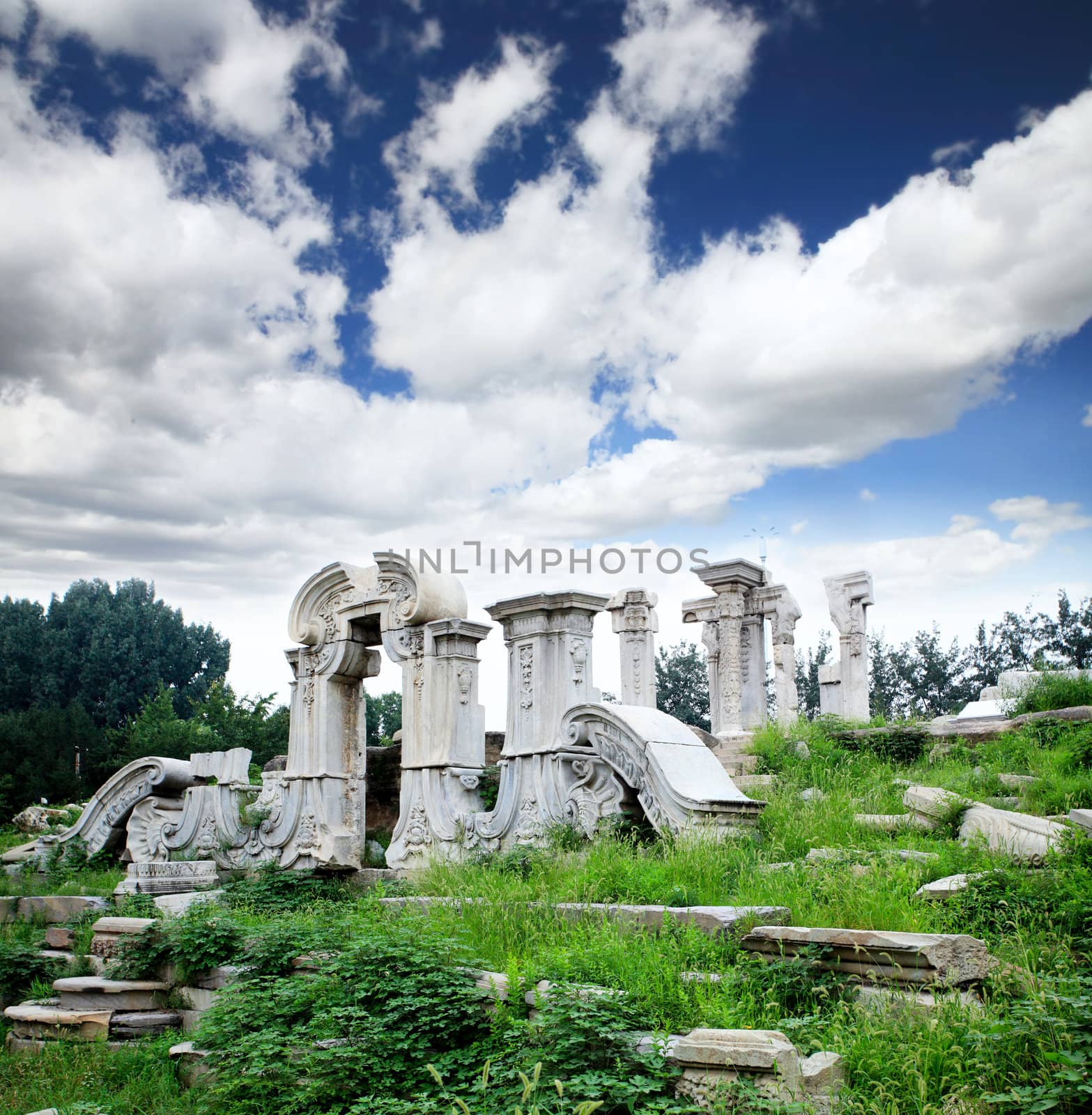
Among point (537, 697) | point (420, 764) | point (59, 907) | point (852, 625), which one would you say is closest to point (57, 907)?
point (59, 907)

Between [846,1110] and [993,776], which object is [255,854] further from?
[846,1110]

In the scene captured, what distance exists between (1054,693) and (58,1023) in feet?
34.1

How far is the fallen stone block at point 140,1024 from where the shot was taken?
837cm

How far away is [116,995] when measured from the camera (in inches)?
343

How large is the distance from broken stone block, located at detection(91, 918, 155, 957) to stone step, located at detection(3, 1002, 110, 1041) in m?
0.71

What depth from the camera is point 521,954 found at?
6527mm

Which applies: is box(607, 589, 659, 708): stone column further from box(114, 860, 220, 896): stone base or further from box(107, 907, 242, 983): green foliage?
box(107, 907, 242, 983): green foliage

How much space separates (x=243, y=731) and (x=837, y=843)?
26.2m

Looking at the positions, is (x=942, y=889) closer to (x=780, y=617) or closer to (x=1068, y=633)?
(x=780, y=617)

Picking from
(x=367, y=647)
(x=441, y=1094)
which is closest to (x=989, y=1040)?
(x=441, y=1094)

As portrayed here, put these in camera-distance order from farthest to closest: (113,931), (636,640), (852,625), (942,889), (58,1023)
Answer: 1. (636,640)
2. (852,625)
3. (113,931)
4. (58,1023)
5. (942,889)

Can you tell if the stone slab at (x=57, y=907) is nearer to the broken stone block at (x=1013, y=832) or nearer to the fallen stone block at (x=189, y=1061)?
the fallen stone block at (x=189, y=1061)

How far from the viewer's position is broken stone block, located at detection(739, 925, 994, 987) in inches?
197

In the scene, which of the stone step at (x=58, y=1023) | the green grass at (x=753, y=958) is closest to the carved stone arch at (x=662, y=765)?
the green grass at (x=753, y=958)
